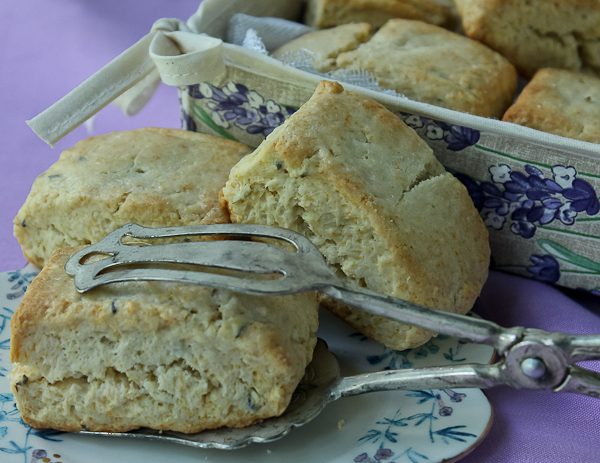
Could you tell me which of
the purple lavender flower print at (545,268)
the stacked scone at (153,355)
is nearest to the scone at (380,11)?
the purple lavender flower print at (545,268)

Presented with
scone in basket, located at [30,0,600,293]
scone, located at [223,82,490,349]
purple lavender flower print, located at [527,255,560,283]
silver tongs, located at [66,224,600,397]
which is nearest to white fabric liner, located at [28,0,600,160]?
scone in basket, located at [30,0,600,293]

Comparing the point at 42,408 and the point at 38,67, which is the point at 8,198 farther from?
the point at 42,408

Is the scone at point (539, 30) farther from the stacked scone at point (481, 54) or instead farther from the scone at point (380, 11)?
the scone at point (380, 11)

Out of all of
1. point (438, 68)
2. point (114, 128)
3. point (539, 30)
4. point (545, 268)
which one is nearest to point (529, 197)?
point (545, 268)

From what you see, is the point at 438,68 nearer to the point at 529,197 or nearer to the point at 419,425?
the point at 529,197

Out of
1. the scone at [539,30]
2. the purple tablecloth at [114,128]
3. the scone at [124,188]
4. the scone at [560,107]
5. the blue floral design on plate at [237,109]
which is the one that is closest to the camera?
the purple tablecloth at [114,128]

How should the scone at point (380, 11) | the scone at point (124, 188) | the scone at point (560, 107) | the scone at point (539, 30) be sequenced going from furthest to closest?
the scone at point (380, 11) → the scone at point (539, 30) → the scone at point (560, 107) → the scone at point (124, 188)

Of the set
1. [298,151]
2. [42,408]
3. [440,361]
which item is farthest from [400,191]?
[42,408]
